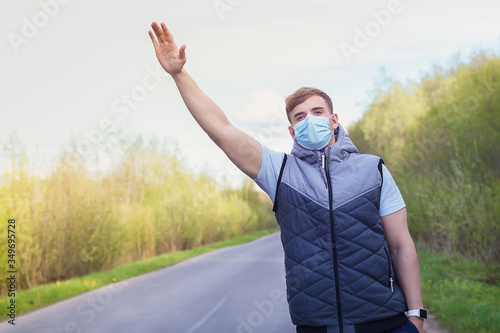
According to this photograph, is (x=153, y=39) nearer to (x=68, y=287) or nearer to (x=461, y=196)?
(x=461, y=196)

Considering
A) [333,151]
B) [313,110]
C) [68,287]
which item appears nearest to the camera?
[333,151]

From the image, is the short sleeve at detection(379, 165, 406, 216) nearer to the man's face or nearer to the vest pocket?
the vest pocket

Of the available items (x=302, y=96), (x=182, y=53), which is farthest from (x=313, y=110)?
(x=182, y=53)

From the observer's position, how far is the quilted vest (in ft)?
7.72

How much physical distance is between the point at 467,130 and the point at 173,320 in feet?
38.2

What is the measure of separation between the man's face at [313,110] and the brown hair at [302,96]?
2 cm

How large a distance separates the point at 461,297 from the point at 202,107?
8293mm

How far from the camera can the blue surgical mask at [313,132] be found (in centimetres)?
263

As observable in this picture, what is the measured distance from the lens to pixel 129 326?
832 centimetres

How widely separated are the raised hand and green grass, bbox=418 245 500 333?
6.10 m

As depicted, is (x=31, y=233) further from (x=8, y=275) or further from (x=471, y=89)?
(x=471, y=89)

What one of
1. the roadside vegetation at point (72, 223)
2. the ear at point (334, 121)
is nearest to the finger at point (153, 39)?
the ear at point (334, 121)

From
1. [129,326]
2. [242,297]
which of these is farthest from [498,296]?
[129,326]

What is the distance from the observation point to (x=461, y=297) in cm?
924
